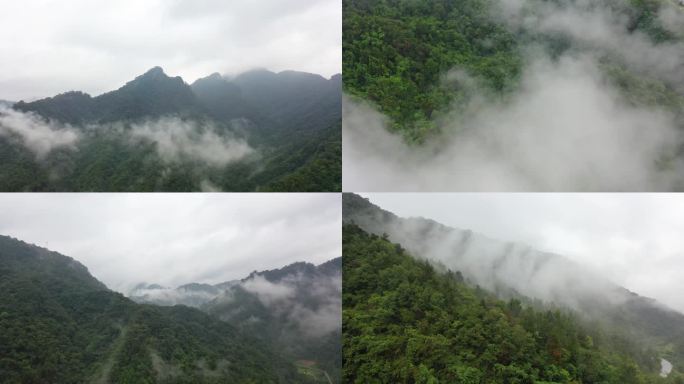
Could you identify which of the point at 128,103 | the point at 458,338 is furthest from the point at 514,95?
the point at 128,103

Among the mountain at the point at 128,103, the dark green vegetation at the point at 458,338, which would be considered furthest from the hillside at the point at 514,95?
the mountain at the point at 128,103

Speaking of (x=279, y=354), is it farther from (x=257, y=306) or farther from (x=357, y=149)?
(x=357, y=149)

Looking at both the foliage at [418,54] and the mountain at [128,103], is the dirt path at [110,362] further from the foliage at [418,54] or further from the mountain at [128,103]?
the foliage at [418,54]

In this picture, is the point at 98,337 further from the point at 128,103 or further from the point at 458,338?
the point at 128,103

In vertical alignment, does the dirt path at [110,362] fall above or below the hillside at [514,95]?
below

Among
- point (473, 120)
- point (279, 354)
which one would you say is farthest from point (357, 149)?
point (279, 354)

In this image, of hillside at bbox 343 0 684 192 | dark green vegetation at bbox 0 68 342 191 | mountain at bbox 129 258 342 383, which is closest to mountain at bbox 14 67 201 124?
dark green vegetation at bbox 0 68 342 191
